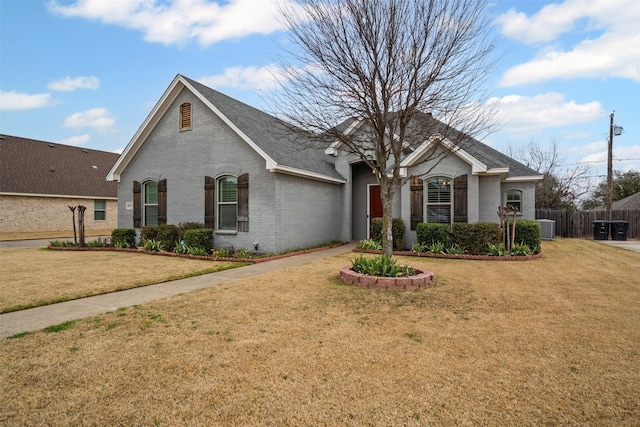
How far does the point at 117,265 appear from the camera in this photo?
978 cm

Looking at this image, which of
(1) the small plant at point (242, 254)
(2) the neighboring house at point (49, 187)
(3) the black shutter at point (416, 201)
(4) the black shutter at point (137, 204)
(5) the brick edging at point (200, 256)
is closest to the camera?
(5) the brick edging at point (200, 256)

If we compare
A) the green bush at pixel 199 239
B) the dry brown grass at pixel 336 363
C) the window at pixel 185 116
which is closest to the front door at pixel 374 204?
the green bush at pixel 199 239

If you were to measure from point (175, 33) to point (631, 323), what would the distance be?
13.9m

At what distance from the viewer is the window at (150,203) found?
48.1ft

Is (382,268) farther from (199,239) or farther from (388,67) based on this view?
(199,239)

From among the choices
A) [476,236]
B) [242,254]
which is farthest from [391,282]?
[476,236]

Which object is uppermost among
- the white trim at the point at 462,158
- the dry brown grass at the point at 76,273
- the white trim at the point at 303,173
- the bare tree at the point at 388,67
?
the bare tree at the point at 388,67

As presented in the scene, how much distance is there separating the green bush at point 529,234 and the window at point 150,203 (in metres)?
13.7

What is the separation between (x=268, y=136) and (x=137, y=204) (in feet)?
21.1

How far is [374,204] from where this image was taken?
1566 cm

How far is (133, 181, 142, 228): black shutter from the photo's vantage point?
14.9 meters

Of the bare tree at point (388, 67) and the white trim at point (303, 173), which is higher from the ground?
the bare tree at point (388, 67)

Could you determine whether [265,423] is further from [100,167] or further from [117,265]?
[100,167]

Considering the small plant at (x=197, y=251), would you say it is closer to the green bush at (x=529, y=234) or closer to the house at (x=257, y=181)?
the house at (x=257, y=181)
